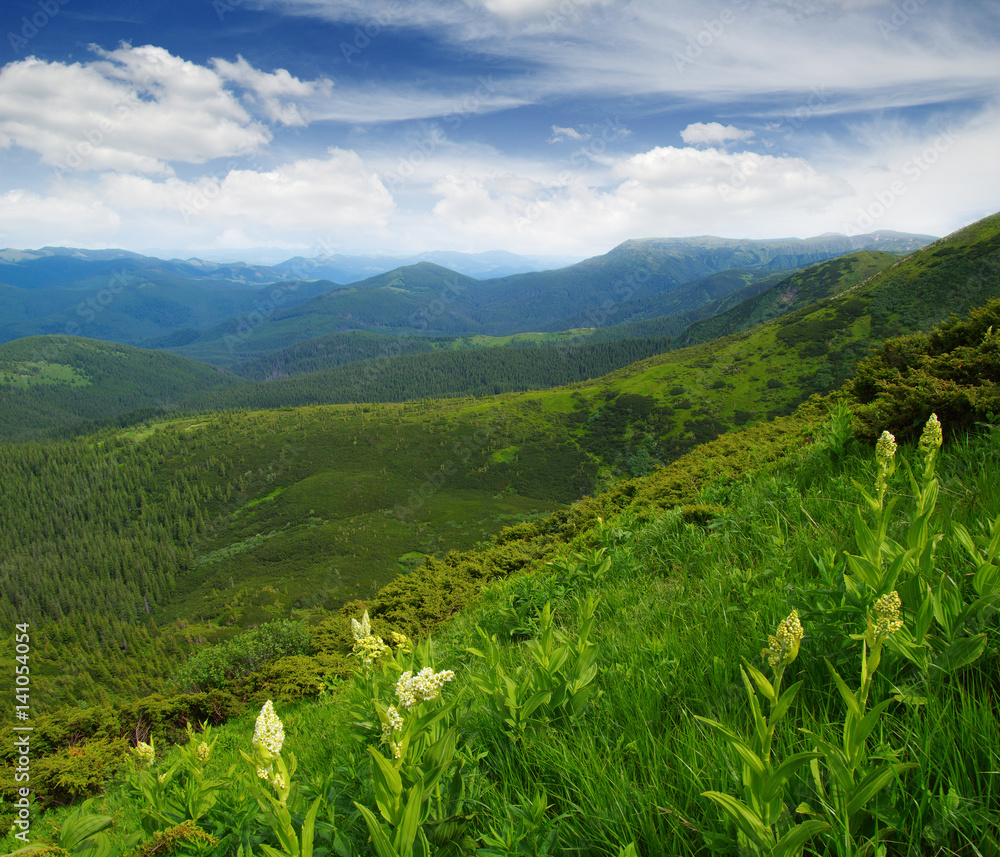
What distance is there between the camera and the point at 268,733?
6.66ft

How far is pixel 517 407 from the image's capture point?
532 feet

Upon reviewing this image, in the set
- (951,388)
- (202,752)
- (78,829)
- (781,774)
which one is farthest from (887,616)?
(951,388)

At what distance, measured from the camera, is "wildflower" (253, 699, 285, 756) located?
1927mm

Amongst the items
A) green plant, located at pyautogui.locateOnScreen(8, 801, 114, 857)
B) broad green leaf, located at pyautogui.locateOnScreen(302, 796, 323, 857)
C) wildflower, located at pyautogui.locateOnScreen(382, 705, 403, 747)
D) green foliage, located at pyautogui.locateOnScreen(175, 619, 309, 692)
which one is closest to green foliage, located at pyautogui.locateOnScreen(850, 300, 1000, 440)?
wildflower, located at pyautogui.locateOnScreen(382, 705, 403, 747)

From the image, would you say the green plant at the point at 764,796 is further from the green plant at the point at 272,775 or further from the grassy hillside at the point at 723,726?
the green plant at the point at 272,775

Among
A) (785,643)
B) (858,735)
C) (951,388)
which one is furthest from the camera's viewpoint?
(951,388)

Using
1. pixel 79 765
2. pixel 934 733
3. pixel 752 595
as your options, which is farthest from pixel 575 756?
pixel 79 765

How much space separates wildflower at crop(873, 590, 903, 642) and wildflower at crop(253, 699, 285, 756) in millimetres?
2236

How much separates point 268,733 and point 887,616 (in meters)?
2.43

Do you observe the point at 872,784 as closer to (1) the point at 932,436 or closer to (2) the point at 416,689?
(2) the point at 416,689

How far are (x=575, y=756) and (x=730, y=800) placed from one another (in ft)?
3.45

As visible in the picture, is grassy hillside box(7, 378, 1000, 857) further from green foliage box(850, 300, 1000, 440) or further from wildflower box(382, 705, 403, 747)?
green foliage box(850, 300, 1000, 440)

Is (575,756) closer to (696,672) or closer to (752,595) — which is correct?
(696,672)

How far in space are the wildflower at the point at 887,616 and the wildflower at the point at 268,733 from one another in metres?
2.24
